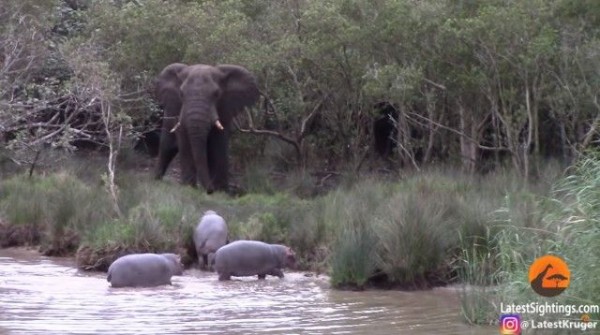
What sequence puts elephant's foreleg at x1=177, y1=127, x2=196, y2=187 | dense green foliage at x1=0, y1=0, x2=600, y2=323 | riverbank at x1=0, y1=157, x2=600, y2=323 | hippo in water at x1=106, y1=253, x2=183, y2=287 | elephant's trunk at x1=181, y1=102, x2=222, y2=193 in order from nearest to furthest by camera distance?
riverbank at x1=0, y1=157, x2=600, y2=323 → hippo in water at x1=106, y1=253, x2=183, y2=287 → dense green foliage at x1=0, y1=0, x2=600, y2=323 → elephant's trunk at x1=181, y1=102, x2=222, y2=193 → elephant's foreleg at x1=177, y1=127, x2=196, y2=187

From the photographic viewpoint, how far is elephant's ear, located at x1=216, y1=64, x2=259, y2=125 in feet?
70.6

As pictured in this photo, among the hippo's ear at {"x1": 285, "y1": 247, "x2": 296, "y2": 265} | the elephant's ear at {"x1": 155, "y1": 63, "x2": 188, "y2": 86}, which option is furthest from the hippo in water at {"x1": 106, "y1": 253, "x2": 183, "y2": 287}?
the elephant's ear at {"x1": 155, "y1": 63, "x2": 188, "y2": 86}

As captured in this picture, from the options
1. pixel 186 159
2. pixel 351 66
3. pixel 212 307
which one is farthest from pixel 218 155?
pixel 212 307

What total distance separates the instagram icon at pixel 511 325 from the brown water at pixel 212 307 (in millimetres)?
522

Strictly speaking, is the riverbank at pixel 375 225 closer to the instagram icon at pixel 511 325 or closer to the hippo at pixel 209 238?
the instagram icon at pixel 511 325

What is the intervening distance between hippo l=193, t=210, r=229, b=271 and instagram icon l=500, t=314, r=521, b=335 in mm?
5607

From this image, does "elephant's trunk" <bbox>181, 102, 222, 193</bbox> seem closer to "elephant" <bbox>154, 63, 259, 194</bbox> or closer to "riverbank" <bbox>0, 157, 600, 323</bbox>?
"elephant" <bbox>154, 63, 259, 194</bbox>

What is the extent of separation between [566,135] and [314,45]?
452 cm

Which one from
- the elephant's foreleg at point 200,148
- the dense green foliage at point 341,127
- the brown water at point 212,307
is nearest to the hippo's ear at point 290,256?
the brown water at point 212,307

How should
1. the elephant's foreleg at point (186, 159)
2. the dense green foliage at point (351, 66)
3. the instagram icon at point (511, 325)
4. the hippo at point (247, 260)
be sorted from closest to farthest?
the instagram icon at point (511, 325) < the hippo at point (247, 260) < the dense green foliage at point (351, 66) < the elephant's foreleg at point (186, 159)

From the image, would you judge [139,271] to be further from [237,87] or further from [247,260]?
[237,87]

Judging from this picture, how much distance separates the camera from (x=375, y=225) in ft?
45.9

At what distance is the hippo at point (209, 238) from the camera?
1505cm

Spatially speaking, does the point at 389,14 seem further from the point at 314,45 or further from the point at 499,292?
the point at 499,292
